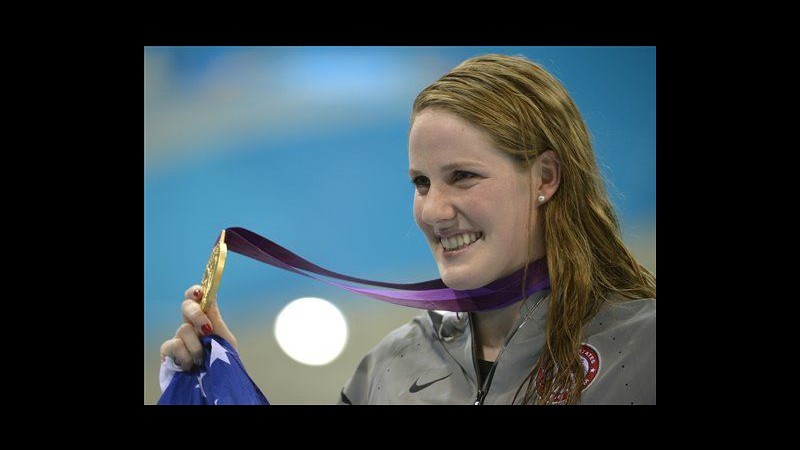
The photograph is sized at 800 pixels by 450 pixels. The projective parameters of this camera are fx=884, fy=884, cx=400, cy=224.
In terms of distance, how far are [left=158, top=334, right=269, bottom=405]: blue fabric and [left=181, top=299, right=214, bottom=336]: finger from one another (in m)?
0.03

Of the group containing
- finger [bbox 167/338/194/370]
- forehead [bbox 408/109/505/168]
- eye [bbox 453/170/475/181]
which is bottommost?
finger [bbox 167/338/194/370]

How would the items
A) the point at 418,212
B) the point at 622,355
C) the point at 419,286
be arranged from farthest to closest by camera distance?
the point at 419,286 < the point at 418,212 < the point at 622,355

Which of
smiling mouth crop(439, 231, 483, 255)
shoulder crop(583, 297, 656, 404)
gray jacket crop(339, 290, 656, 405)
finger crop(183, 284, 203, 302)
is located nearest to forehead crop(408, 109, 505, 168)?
smiling mouth crop(439, 231, 483, 255)

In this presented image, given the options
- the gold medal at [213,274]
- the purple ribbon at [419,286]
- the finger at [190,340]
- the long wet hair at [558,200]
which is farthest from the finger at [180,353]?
the long wet hair at [558,200]

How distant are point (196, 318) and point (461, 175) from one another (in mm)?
1019

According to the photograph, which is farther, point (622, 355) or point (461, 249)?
point (461, 249)

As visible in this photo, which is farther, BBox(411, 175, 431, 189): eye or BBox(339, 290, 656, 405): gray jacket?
BBox(411, 175, 431, 189): eye

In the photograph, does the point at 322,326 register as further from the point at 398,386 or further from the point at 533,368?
the point at 533,368

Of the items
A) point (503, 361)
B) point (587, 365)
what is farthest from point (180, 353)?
point (587, 365)

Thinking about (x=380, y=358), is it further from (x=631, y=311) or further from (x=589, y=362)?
(x=631, y=311)

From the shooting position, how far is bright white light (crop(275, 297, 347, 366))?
11.5 feet

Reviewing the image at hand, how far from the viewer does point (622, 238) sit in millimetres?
3115

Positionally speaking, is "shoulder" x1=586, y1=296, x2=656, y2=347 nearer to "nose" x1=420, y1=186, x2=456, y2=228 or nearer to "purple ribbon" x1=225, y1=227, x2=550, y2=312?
"purple ribbon" x1=225, y1=227, x2=550, y2=312

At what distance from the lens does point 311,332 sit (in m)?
3.53
